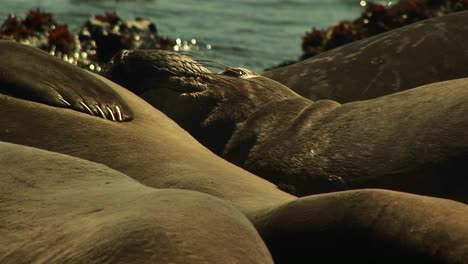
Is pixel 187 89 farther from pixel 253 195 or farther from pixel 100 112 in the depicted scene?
pixel 253 195

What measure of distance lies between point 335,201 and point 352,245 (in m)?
0.25

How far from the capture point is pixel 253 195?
6305 millimetres

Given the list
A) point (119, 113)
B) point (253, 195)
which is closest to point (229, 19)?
point (119, 113)

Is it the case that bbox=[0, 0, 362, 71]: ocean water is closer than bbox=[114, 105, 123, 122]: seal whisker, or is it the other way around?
bbox=[114, 105, 123, 122]: seal whisker

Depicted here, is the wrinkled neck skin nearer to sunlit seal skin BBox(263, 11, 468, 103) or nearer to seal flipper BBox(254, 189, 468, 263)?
sunlit seal skin BBox(263, 11, 468, 103)

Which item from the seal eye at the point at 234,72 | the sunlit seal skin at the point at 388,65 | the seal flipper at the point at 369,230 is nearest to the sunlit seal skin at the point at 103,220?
the seal flipper at the point at 369,230

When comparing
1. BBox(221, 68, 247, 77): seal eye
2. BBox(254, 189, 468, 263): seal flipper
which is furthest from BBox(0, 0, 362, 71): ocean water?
BBox(254, 189, 468, 263): seal flipper

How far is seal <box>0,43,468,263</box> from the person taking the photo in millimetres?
4949

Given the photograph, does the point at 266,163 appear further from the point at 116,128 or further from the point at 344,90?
the point at 344,90

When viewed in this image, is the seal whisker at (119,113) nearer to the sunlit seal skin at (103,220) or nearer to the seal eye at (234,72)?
the sunlit seal skin at (103,220)

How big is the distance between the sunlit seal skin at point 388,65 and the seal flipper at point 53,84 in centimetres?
268

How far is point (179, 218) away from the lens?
166 inches

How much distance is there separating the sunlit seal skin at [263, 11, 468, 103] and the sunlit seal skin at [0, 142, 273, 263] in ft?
15.0

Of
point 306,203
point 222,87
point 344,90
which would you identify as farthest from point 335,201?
point 344,90
